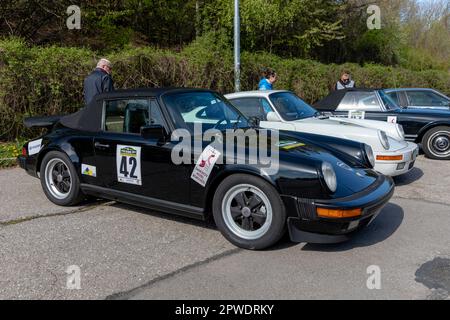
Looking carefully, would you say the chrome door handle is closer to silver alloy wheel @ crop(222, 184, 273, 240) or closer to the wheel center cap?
silver alloy wheel @ crop(222, 184, 273, 240)

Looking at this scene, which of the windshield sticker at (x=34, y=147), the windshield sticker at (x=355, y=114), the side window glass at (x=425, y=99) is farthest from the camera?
the side window glass at (x=425, y=99)

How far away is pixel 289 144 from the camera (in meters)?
3.96

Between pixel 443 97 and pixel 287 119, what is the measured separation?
5.36m

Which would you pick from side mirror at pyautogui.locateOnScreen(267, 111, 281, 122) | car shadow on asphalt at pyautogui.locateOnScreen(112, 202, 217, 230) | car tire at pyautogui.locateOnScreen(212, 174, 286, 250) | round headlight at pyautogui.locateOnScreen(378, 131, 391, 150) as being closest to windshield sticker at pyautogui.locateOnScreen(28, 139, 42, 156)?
car shadow on asphalt at pyautogui.locateOnScreen(112, 202, 217, 230)

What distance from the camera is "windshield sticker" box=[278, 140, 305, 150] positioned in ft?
12.6

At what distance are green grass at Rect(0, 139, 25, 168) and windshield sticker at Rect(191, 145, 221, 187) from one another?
15.3 feet

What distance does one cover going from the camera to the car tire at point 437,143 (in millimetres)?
7996

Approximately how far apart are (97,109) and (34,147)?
1.11m

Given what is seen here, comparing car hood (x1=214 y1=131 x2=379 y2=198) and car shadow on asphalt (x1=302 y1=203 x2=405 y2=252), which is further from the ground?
car hood (x1=214 y1=131 x2=379 y2=198)

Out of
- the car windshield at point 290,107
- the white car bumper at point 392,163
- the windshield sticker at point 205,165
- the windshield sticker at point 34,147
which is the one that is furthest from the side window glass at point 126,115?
the white car bumper at point 392,163

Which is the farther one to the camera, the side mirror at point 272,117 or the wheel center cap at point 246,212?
the side mirror at point 272,117

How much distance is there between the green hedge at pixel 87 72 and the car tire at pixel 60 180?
3485mm

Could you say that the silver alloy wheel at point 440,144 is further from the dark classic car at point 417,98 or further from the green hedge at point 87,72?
the green hedge at point 87,72

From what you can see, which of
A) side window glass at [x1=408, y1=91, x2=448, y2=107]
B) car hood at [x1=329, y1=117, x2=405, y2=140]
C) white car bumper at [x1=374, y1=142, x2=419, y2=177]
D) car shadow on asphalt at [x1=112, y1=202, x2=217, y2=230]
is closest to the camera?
car shadow on asphalt at [x1=112, y1=202, x2=217, y2=230]
